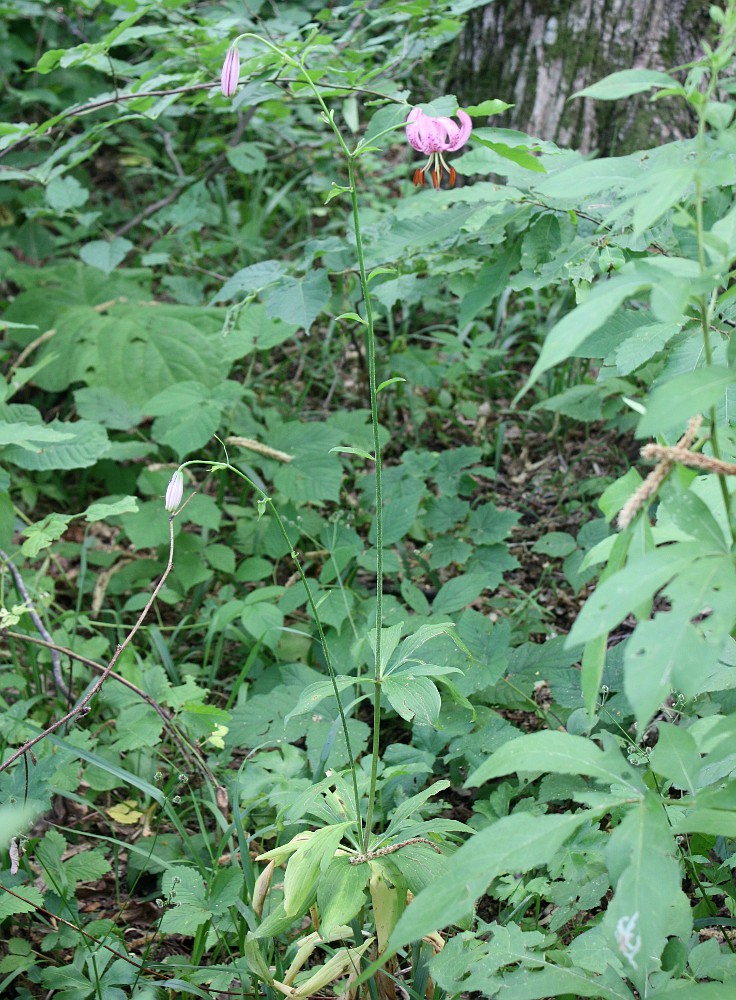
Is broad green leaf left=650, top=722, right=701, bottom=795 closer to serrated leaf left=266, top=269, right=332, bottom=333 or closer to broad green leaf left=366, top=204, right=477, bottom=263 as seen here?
broad green leaf left=366, top=204, right=477, bottom=263

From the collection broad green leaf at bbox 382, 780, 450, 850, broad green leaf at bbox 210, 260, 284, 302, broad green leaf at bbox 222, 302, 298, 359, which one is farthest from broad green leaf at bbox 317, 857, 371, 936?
broad green leaf at bbox 222, 302, 298, 359

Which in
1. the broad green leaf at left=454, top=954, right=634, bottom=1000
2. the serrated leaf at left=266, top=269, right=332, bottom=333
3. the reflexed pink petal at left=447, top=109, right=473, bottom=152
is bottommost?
the broad green leaf at left=454, top=954, right=634, bottom=1000

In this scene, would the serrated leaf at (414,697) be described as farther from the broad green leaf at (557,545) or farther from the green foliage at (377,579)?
the broad green leaf at (557,545)

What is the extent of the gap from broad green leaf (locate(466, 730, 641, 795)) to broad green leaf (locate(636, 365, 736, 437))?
13.7 inches

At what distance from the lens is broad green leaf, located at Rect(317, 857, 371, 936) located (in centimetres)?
121

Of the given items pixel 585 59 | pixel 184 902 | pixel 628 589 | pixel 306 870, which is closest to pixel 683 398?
pixel 628 589

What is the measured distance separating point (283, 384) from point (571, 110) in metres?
1.59

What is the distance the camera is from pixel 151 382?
9.63 ft

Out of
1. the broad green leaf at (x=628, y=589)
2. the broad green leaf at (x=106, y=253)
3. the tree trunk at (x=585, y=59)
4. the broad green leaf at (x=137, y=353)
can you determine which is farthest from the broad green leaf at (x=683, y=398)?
the tree trunk at (x=585, y=59)

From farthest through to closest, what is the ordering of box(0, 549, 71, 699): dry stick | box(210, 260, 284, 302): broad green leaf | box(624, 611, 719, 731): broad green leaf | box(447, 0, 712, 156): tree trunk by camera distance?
box(447, 0, 712, 156): tree trunk
box(210, 260, 284, 302): broad green leaf
box(0, 549, 71, 699): dry stick
box(624, 611, 719, 731): broad green leaf

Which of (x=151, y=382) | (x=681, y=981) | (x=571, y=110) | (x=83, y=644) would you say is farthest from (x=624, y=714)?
(x=571, y=110)

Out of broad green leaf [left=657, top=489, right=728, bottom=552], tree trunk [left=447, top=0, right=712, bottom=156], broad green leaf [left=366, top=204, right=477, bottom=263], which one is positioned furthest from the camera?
tree trunk [left=447, top=0, right=712, bottom=156]

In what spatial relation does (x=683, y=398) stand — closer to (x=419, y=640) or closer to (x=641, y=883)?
(x=641, y=883)

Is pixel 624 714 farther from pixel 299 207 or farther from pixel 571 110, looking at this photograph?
pixel 299 207
